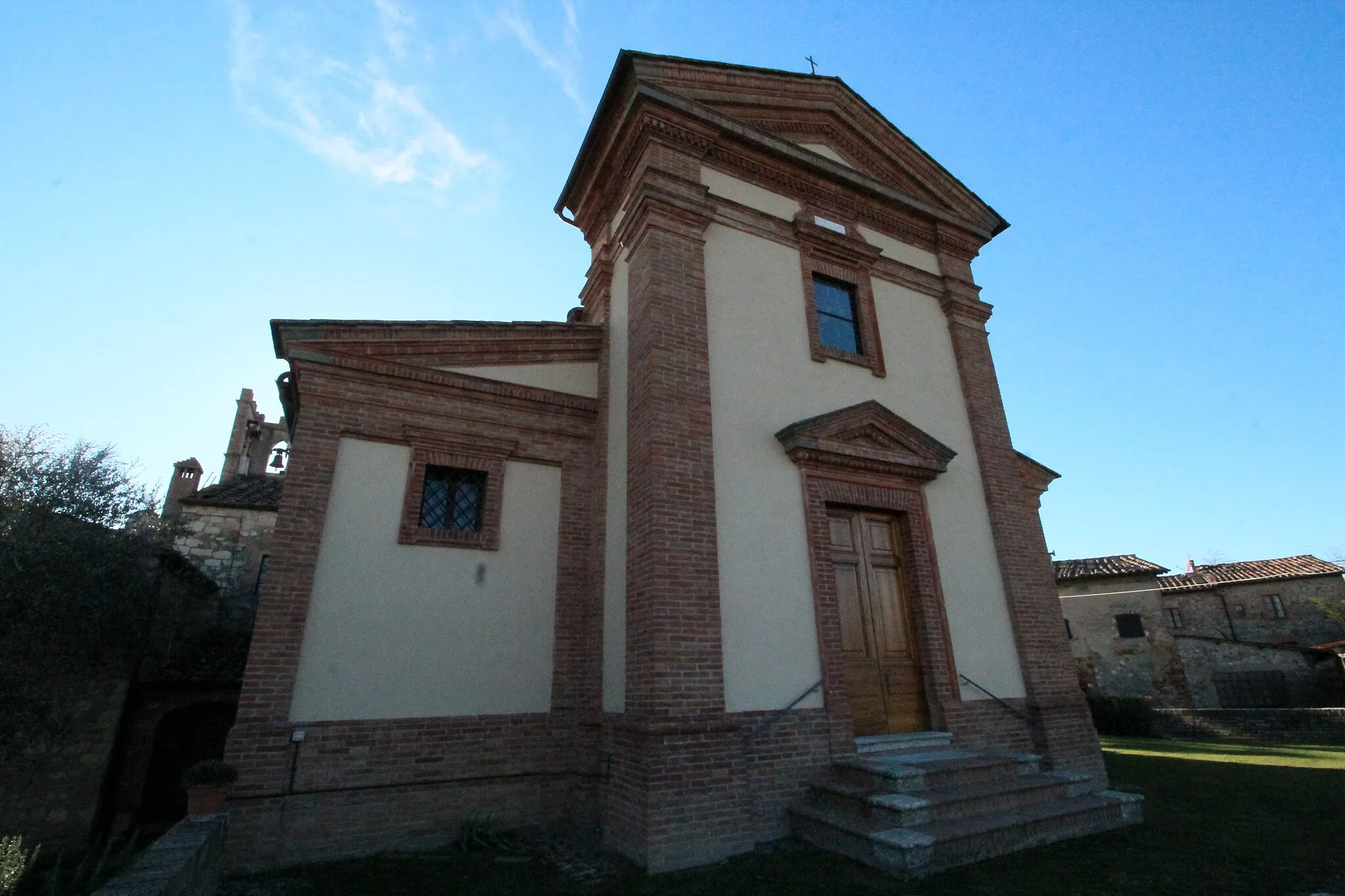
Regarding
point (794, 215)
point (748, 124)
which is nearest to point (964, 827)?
point (794, 215)

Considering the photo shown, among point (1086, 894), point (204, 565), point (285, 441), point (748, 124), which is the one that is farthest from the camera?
point (285, 441)

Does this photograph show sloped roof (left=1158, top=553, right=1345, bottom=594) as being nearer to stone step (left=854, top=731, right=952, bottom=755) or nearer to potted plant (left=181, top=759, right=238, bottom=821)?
stone step (left=854, top=731, right=952, bottom=755)

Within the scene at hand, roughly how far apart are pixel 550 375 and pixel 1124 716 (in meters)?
21.4

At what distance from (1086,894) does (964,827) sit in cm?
102

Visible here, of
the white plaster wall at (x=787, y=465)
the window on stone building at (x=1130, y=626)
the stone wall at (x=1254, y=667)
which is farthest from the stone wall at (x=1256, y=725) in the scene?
the white plaster wall at (x=787, y=465)

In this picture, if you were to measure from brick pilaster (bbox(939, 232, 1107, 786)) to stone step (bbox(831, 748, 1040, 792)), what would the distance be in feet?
4.88

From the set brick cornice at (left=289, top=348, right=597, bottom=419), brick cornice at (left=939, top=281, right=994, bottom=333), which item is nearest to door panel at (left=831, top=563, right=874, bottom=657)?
brick cornice at (left=289, top=348, right=597, bottom=419)

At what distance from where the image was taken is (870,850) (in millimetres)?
5113

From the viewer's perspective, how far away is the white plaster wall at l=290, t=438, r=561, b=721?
6.68m

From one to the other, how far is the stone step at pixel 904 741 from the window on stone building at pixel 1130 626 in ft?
67.3

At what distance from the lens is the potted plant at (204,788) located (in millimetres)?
5387

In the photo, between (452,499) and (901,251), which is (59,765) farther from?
(901,251)

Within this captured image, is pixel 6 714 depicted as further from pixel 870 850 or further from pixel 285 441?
pixel 285 441

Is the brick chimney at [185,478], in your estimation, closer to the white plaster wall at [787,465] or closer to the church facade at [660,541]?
the church facade at [660,541]
